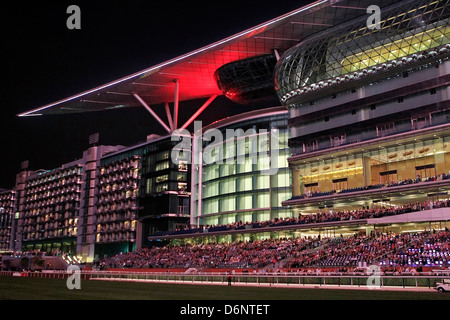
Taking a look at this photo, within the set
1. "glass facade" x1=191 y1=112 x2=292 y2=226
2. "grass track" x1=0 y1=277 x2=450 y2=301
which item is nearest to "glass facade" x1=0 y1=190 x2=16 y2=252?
"glass facade" x1=191 y1=112 x2=292 y2=226

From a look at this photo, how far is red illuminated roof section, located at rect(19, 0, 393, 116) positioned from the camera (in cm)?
7000

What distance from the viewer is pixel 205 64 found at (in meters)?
89.1

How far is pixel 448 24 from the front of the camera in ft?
176

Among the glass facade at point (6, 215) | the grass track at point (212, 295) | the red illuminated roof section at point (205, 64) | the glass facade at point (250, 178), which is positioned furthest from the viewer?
the glass facade at point (6, 215)

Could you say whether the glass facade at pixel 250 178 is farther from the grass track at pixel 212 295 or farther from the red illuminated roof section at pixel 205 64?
the grass track at pixel 212 295

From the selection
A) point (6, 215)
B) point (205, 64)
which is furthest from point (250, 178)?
point (6, 215)

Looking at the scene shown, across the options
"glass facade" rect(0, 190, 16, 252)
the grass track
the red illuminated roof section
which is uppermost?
the red illuminated roof section

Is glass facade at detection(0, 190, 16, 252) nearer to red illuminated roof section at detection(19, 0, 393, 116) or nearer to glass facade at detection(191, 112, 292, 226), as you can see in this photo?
red illuminated roof section at detection(19, 0, 393, 116)

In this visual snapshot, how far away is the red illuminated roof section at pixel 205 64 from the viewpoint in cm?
7000

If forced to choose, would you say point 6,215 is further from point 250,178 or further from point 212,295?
point 212,295

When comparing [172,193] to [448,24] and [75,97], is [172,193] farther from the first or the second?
[448,24]

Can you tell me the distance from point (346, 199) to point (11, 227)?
12084cm

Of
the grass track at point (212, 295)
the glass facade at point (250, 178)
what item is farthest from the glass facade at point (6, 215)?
the grass track at point (212, 295)

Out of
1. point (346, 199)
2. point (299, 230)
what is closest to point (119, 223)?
point (299, 230)
